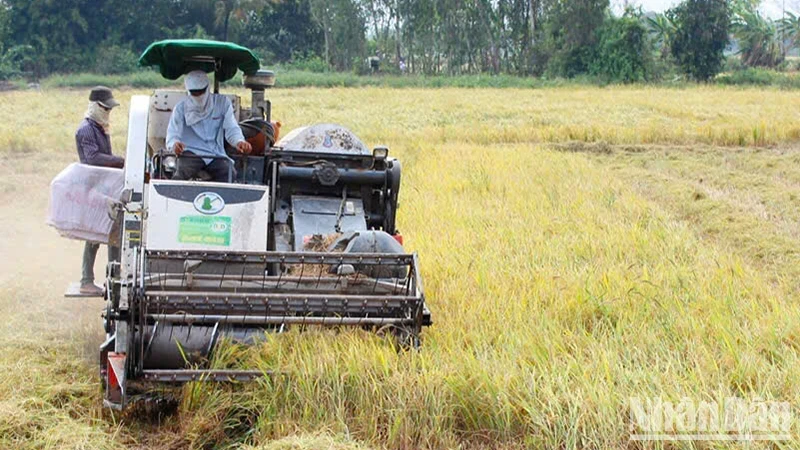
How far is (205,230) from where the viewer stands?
566 cm

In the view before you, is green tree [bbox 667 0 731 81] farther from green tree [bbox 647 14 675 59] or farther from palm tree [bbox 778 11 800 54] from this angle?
palm tree [bbox 778 11 800 54]

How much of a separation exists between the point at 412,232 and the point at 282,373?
441 centimetres

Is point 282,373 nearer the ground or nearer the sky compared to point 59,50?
nearer the ground

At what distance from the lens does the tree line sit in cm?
4391

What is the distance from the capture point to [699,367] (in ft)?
15.6

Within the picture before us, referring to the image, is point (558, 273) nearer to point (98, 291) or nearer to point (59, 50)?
point (98, 291)

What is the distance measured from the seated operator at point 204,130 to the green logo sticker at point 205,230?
30.0 inches

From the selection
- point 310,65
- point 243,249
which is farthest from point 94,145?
point 310,65

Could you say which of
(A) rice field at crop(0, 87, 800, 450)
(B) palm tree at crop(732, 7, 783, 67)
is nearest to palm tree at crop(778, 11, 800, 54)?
(B) palm tree at crop(732, 7, 783, 67)

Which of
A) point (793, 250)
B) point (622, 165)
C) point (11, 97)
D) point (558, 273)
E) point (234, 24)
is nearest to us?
point (558, 273)

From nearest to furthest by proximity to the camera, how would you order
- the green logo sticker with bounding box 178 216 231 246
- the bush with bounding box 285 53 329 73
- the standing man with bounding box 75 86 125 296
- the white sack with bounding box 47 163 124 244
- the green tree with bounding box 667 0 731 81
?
the green logo sticker with bounding box 178 216 231 246
the white sack with bounding box 47 163 124 244
the standing man with bounding box 75 86 125 296
the green tree with bounding box 667 0 731 81
the bush with bounding box 285 53 329 73

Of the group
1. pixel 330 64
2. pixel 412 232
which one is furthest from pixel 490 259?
pixel 330 64

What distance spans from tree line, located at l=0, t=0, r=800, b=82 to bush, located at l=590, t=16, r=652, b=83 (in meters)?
0.06

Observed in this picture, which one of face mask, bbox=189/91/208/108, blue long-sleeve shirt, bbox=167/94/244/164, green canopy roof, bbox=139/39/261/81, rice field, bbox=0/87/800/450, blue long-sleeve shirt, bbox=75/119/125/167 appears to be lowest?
rice field, bbox=0/87/800/450
